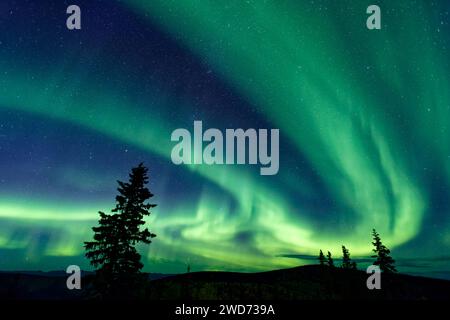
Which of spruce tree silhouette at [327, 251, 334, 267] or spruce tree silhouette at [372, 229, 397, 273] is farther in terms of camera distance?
spruce tree silhouette at [327, 251, 334, 267]

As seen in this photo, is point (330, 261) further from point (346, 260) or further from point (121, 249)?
point (121, 249)

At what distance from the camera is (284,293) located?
9525 cm

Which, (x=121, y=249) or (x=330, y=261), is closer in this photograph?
(x=121, y=249)

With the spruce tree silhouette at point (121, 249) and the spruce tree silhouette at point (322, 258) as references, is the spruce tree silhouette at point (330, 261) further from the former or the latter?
the spruce tree silhouette at point (121, 249)

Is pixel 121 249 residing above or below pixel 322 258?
above

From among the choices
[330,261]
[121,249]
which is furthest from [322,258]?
[121,249]

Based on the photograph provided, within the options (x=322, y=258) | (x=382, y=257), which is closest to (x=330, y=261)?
(x=322, y=258)

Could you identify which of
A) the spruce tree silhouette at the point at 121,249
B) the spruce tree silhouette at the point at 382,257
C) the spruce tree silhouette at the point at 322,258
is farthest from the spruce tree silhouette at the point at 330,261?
the spruce tree silhouette at the point at 121,249

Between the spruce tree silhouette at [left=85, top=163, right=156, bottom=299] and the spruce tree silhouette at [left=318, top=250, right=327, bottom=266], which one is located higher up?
the spruce tree silhouette at [left=85, top=163, right=156, bottom=299]

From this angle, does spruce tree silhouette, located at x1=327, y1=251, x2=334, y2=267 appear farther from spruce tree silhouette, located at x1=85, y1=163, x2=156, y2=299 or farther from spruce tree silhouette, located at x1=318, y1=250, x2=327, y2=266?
spruce tree silhouette, located at x1=85, y1=163, x2=156, y2=299

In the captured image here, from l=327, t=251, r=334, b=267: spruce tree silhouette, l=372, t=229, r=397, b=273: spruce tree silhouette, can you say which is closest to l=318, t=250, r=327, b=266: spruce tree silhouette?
l=327, t=251, r=334, b=267: spruce tree silhouette
